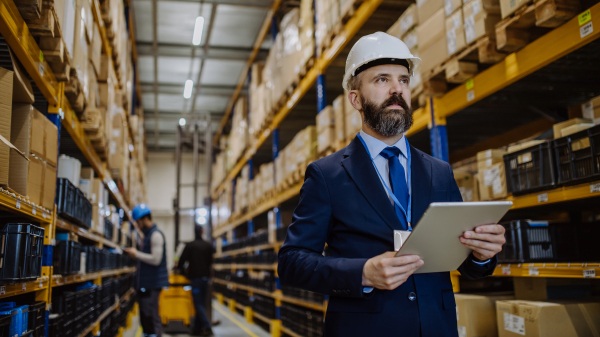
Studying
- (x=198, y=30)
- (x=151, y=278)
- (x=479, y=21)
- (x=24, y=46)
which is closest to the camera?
(x=24, y=46)

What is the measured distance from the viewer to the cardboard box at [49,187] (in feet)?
9.57

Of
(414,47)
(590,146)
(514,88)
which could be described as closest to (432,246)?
(590,146)

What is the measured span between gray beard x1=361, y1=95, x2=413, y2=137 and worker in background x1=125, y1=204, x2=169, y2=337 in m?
4.96

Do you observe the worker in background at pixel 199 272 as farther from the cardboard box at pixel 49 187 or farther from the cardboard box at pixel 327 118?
the cardboard box at pixel 49 187

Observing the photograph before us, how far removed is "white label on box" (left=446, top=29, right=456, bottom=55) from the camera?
3213 millimetres

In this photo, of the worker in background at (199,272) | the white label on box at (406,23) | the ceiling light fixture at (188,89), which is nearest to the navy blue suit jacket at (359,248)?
the white label on box at (406,23)

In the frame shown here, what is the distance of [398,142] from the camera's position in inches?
74.8

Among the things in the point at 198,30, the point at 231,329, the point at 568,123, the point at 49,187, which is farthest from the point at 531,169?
the point at 198,30

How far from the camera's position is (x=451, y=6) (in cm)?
331

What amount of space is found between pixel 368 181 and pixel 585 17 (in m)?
1.47

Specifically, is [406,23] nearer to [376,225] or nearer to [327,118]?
[327,118]

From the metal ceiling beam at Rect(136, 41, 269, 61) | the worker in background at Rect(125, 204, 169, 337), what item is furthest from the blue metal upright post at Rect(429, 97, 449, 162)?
the metal ceiling beam at Rect(136, 41, 269, 61)

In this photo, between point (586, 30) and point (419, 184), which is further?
point (586, 30)

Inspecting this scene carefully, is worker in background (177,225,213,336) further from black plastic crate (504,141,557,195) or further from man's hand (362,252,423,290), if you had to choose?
man's hand (362,252,423,290)
